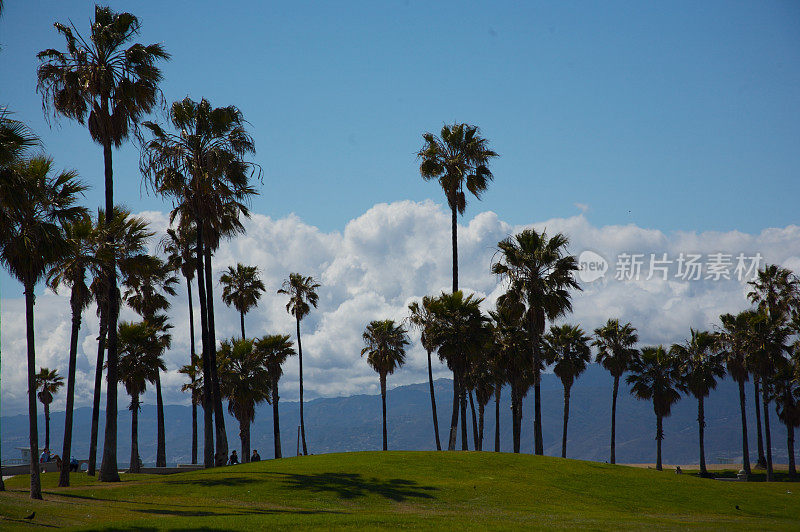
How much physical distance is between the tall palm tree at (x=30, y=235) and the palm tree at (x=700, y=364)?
3049 inches

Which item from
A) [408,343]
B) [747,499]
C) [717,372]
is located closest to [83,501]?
[747,499]

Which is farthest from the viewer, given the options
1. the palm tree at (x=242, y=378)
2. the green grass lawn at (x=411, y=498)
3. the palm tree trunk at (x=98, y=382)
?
the palm tree at (x=242, y=378)

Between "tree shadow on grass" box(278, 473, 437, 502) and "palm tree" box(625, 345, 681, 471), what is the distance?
60.2 m

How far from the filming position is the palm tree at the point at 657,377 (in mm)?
88562

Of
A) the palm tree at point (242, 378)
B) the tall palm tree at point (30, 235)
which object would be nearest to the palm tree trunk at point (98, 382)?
the tall palm tree at point (30, 235)

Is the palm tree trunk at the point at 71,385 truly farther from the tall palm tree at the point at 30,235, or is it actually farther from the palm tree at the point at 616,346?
the palm tree at the point at 616,346

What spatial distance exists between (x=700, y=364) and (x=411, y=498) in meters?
66.4

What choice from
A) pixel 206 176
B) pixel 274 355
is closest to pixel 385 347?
pixel 274 355

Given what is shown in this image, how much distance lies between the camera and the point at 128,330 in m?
53.8

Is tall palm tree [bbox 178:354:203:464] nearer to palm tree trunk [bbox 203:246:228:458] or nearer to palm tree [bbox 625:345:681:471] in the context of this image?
palm tree trunk [bbox 203:246:228:458]

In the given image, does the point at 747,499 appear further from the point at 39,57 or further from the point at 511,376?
the point at 39,57

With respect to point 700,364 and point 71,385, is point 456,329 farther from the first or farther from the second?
point 700,364

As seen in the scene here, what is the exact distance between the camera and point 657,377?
89875 millimetres

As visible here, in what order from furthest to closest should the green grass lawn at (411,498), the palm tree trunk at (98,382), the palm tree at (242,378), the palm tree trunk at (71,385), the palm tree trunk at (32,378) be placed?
the palm tree at (242,378) < the palm tree trunk at (98,382) < the palm tree trunk at (71,385) < the palm tree trunk at (32,378) < the green grass lawn at (411,498)
